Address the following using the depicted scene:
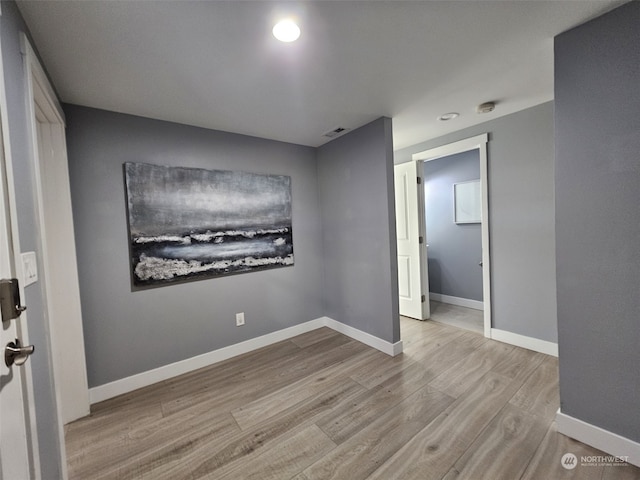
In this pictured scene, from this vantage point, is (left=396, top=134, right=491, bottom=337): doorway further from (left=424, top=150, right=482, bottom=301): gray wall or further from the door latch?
the door latch

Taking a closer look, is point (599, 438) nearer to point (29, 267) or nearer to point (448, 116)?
point (448, 116)

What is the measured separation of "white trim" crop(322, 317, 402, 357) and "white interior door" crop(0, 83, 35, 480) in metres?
2.35

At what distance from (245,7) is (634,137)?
1.96m

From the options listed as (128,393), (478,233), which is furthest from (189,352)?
(478,233)

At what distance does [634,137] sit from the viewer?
1.26 m

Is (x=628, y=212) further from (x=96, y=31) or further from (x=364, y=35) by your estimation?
(x=96, y=31)

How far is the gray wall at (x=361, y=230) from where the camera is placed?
2488 mm

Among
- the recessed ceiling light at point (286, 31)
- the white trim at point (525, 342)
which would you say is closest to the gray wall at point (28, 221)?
the recessed ceiling light at point (286, 31)

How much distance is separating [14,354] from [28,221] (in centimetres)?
59

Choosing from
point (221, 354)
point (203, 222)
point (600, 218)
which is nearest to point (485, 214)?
point (600, 218)

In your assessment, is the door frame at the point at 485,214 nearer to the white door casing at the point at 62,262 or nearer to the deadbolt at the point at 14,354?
the deadbolt at the point at 14,354

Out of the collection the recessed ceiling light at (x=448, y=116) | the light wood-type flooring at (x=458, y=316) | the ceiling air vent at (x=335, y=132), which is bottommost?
the light wood-type flooring at (x=458, y=316)

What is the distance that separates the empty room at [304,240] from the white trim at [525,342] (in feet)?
0.06

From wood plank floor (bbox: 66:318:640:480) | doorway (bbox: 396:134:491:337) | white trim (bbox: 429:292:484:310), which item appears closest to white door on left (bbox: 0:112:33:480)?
wood plank floor (bbox: 66:318:640:480)
